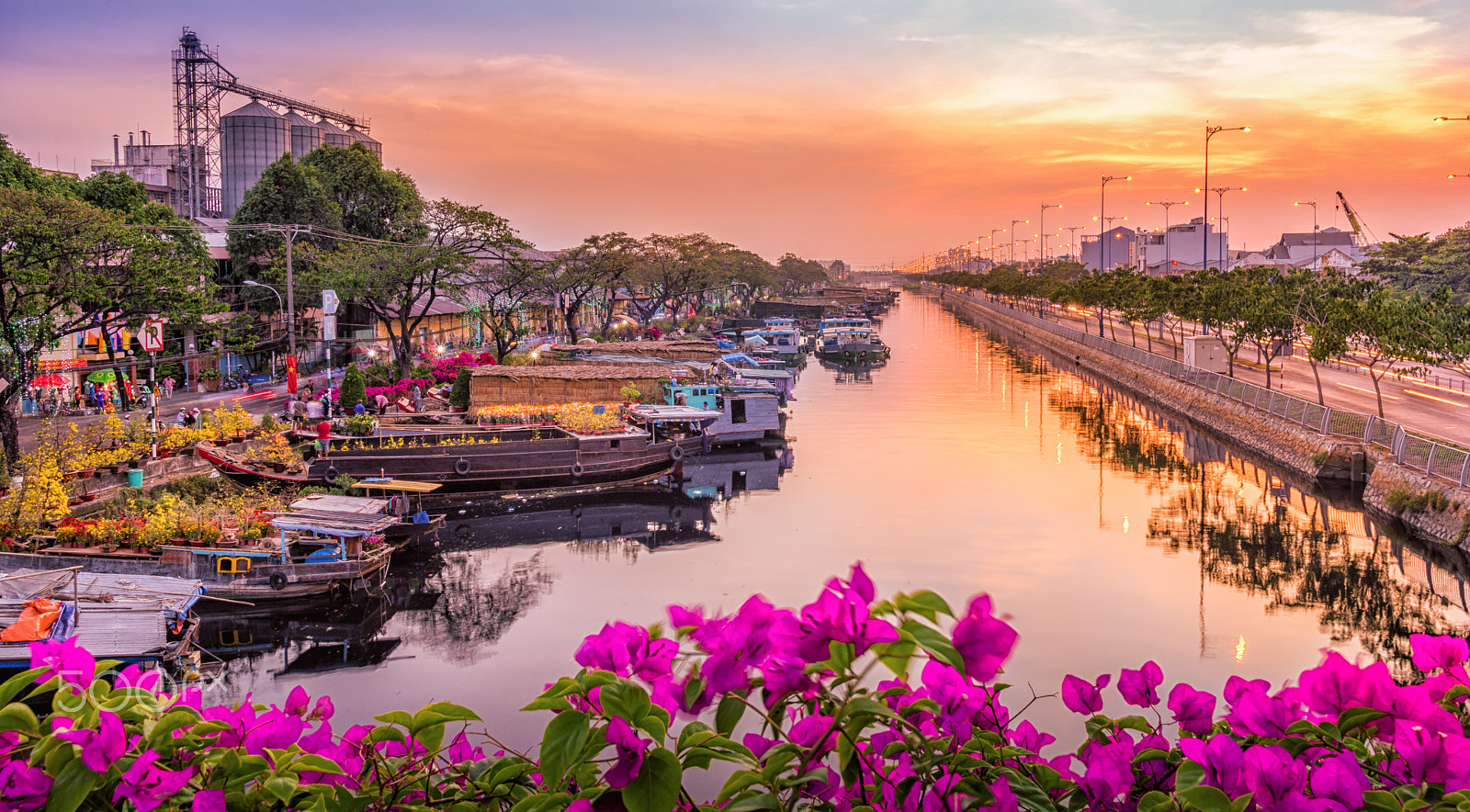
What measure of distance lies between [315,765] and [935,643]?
1900 mm

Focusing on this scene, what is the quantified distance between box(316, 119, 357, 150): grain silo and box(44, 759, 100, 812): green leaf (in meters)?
97.2

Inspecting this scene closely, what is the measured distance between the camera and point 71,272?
3006 centimetres

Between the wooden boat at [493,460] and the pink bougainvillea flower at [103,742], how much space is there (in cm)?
2919

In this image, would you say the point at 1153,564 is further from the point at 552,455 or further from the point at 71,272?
the point at 71,272

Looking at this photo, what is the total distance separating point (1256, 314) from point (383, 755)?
1744 inches

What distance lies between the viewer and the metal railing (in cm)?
2602

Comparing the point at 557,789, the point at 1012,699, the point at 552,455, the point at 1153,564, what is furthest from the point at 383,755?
the point at 552,455

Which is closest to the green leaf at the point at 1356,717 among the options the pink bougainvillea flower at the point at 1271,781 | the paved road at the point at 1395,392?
the pink bougainvillea flower at the point at 1271,781

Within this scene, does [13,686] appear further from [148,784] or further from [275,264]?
[275,264]

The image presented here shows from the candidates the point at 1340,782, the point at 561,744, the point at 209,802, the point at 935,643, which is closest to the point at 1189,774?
the point at 1340,782

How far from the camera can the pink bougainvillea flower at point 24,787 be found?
2.93 meters

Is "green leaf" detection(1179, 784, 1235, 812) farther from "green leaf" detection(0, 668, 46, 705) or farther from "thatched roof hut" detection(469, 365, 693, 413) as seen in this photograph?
"thatched roof hut" detection(469, 365, 693, 413)

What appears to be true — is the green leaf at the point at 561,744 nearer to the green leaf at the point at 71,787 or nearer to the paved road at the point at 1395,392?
the green leaf at the point at 71,787

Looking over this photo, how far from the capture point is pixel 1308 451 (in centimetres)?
3338
